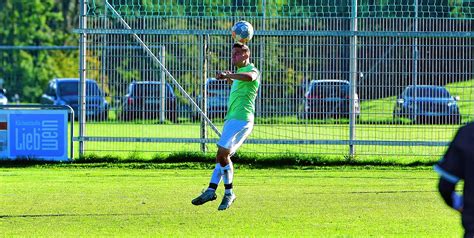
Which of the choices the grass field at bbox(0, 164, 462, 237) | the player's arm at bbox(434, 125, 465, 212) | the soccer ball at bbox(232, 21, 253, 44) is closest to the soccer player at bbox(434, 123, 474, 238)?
the player's arm at bbox(434, 125, 465, 212)

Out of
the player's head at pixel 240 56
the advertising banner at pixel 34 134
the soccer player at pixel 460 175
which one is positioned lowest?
the advertising banner at pixel 34 134

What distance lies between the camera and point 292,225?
465 inches

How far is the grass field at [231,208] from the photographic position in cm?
1153

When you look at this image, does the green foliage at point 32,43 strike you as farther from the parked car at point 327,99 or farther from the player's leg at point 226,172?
the player's leg at point 226,172

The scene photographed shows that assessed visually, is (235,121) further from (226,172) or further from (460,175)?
(460,175)

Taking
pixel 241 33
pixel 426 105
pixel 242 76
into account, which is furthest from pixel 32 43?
pixel 242 76

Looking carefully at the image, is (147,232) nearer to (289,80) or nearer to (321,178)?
(321,178)

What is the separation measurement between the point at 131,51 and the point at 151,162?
2023 millimetres

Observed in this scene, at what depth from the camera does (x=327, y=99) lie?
20078mm

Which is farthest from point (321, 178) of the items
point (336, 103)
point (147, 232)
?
point (147, 232)

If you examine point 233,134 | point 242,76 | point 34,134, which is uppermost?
point 242,76

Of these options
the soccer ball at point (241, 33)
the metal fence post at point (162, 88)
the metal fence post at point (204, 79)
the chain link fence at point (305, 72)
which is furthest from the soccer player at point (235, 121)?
the metal fence post at point (162, 88)

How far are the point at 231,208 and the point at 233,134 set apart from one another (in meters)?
0.91

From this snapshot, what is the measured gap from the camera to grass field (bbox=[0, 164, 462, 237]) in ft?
37.8
